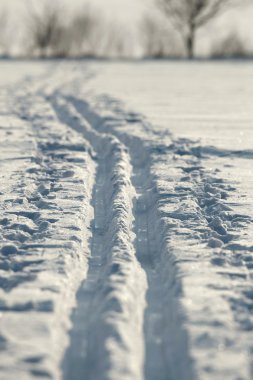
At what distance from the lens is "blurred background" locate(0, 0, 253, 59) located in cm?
2219

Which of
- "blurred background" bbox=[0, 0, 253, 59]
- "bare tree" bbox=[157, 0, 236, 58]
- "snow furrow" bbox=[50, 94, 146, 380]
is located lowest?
"snow furrow" bbox=[50, 94, 146, 380]

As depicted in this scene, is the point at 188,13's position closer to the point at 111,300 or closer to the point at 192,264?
the point at 192,264

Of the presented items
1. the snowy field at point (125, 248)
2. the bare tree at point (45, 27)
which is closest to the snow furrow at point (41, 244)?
the snowy field at point (125, 248)

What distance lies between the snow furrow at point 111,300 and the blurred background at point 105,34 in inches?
662

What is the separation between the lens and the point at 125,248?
3789 mm

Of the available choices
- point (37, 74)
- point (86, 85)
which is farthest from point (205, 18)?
point (86, 85)

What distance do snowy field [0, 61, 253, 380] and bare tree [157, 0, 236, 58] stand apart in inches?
676

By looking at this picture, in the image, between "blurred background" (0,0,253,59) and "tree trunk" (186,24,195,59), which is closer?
"blurred background" (0,0,253,59)

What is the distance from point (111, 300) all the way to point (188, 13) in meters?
23.1

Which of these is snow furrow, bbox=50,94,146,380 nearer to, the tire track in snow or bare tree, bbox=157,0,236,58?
the tire track in snow

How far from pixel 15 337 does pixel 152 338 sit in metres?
0.54

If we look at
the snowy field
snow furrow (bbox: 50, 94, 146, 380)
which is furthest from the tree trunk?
snow furrow (bbox: 50, 94, 146, 380)

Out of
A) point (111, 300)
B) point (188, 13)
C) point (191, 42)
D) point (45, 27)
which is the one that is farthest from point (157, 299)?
point (188, 13)

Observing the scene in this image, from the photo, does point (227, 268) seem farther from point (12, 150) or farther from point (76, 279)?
point (12, 150)
